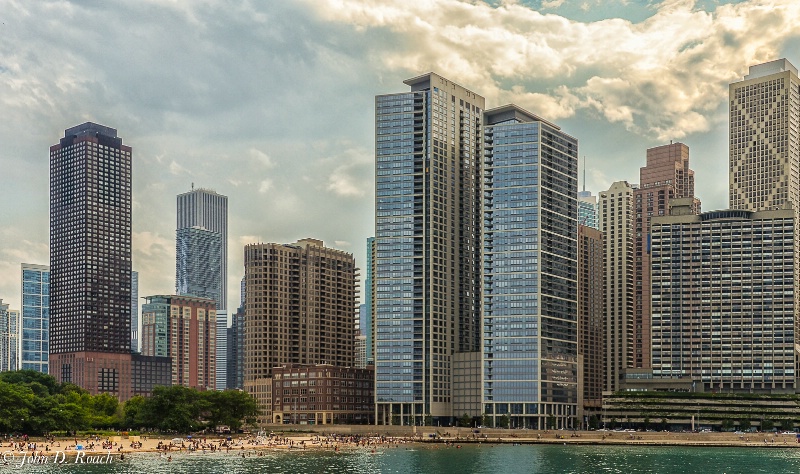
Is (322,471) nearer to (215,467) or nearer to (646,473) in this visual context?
(215,467)

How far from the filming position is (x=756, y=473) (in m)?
198

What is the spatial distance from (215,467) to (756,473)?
103m

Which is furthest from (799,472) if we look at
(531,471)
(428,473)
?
(428,473)

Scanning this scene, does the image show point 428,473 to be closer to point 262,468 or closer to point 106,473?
point 262,468

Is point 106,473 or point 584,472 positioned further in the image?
point 584,472

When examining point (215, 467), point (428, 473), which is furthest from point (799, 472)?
point (215, 467)

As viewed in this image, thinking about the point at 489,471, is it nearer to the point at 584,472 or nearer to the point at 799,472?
the point at 584,472

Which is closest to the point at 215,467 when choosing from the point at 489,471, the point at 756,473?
the point at 489,471

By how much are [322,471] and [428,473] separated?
19.7 meters

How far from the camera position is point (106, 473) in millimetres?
179625

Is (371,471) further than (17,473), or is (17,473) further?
(371,471)

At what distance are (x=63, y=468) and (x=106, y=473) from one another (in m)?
13.8

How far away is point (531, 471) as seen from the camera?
199875 millimetres

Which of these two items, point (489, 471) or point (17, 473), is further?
point (489, 471)
